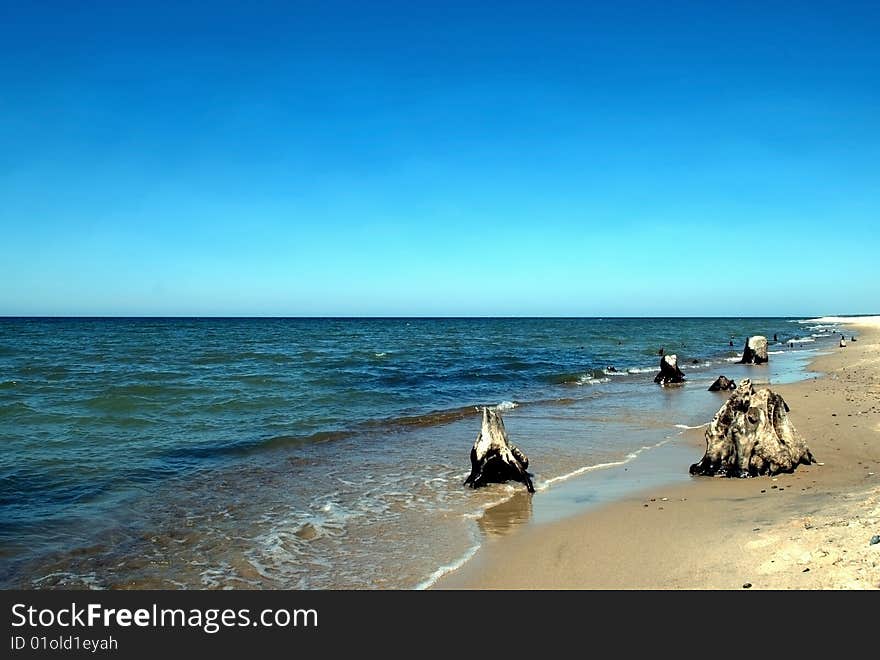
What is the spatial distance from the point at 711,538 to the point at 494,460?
4.11 metres

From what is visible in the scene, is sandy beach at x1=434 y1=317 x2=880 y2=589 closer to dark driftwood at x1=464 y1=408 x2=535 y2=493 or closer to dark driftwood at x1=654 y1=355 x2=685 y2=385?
dark driftwood at x1=464 y1=408 x2=535 y2=493

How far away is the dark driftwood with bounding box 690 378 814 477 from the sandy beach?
0.27 metres

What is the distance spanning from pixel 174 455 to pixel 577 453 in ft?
28.6

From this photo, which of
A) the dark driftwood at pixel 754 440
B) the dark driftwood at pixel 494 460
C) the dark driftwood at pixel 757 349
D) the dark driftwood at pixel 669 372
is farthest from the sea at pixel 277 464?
the dark driftwood at pixel 757 349

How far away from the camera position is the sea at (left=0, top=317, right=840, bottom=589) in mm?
7176

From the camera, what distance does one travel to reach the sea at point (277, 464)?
718 centimetres

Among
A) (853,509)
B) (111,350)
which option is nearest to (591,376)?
(853,509)

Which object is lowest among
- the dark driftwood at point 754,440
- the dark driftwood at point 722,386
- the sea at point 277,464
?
the sea at point 277,464

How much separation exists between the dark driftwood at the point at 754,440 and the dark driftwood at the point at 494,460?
3.27 m

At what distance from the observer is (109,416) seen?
56.1 ft

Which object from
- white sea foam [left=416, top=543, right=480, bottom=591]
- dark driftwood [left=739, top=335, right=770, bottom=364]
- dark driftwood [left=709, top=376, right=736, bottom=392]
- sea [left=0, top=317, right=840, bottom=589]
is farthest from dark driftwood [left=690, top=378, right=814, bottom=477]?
dark driftwood [left=739, top=335, right=770, bottom=364]

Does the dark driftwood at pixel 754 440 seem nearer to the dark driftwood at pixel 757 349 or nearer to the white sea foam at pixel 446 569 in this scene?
the white sea foam at pixel 446 569
